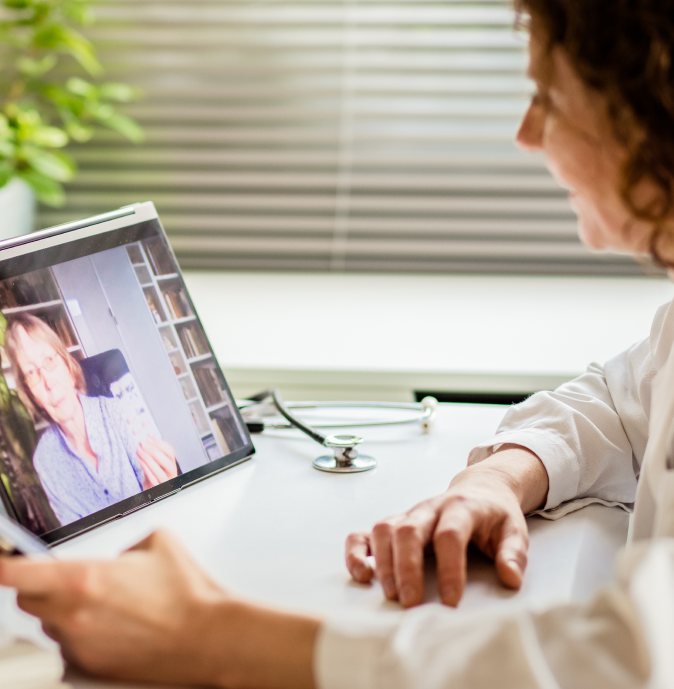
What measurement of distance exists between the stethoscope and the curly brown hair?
380 millimetres

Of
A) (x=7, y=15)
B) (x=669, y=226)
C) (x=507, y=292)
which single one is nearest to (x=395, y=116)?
(x=507, y=292)

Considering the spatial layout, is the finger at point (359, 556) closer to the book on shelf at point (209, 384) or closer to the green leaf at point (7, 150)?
the book on shelf at point (209, 384)

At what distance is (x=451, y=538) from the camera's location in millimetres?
525

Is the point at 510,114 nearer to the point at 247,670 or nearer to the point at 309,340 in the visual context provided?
the point at 309,340

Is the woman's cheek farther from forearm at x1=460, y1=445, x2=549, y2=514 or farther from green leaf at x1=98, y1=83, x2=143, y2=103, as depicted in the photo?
green leaf at x1=98, y1=83, x2=143, y2=103

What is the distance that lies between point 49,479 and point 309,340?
0.79 metres

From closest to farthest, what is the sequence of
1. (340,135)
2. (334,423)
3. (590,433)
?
(590,433) → (334,423) → (340,135)

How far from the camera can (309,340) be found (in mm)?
1336

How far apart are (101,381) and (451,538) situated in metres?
0.31

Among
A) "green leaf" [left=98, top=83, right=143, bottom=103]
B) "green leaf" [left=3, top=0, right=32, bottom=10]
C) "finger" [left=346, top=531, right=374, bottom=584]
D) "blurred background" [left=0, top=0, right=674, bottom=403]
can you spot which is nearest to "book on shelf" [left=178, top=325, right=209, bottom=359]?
"finger" [left=346, top=531, right=374, bottom=584]

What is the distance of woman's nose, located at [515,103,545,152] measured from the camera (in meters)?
0.58

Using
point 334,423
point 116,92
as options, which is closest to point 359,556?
point 334,423

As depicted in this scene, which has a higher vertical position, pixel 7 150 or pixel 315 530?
pixel 7 150

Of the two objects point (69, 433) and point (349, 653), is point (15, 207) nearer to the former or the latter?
point (69, 433)
